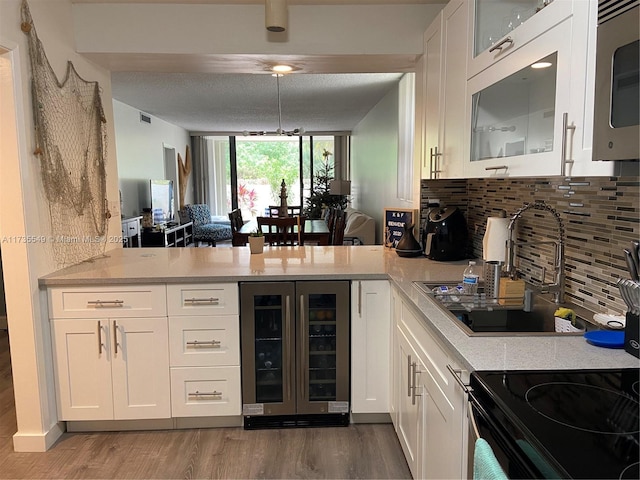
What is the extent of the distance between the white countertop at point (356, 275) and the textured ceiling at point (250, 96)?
8.74ft

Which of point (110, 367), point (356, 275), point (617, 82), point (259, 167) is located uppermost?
point (259, 167)

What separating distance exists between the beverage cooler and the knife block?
1.31m

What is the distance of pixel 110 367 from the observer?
7.72ft

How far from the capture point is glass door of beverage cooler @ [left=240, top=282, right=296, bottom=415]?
7.76 feet

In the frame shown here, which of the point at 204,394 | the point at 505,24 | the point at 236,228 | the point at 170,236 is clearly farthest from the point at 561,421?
the point at 170,236

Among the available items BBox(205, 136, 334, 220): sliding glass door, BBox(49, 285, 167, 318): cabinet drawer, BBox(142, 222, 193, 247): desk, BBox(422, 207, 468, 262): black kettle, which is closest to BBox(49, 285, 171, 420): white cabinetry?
BBox(49, 285, 167, 318): cabinet drawer

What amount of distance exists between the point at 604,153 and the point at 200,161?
10.1m

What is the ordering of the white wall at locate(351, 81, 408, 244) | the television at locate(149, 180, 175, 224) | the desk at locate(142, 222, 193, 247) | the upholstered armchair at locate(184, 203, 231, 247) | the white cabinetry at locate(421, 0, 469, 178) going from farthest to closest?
the upholstered armchair at locate(184, 203, 231, 247)
the television at locate(149, 180, 175, 224)
the desk at locate(142, 222, 193, 247)
the white wall at locate(351, 81, 408, 244)
the white cabinetry at locate(421, 0, 469, 178)

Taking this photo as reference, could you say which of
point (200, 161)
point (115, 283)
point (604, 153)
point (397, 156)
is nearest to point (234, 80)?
point (397, 156)

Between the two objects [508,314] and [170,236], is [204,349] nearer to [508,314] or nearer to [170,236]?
[508,314]

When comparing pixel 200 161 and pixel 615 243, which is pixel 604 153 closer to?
pixel 615 243

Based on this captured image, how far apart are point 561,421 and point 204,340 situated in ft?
5.99

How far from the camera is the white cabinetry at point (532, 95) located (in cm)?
119

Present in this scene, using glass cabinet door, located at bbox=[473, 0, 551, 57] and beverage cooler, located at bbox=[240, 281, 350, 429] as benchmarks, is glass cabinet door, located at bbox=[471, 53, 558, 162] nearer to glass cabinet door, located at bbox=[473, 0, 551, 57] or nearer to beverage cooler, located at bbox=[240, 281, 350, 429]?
glass cabinet door, located at bbox=[473, 0, 551, 57]
